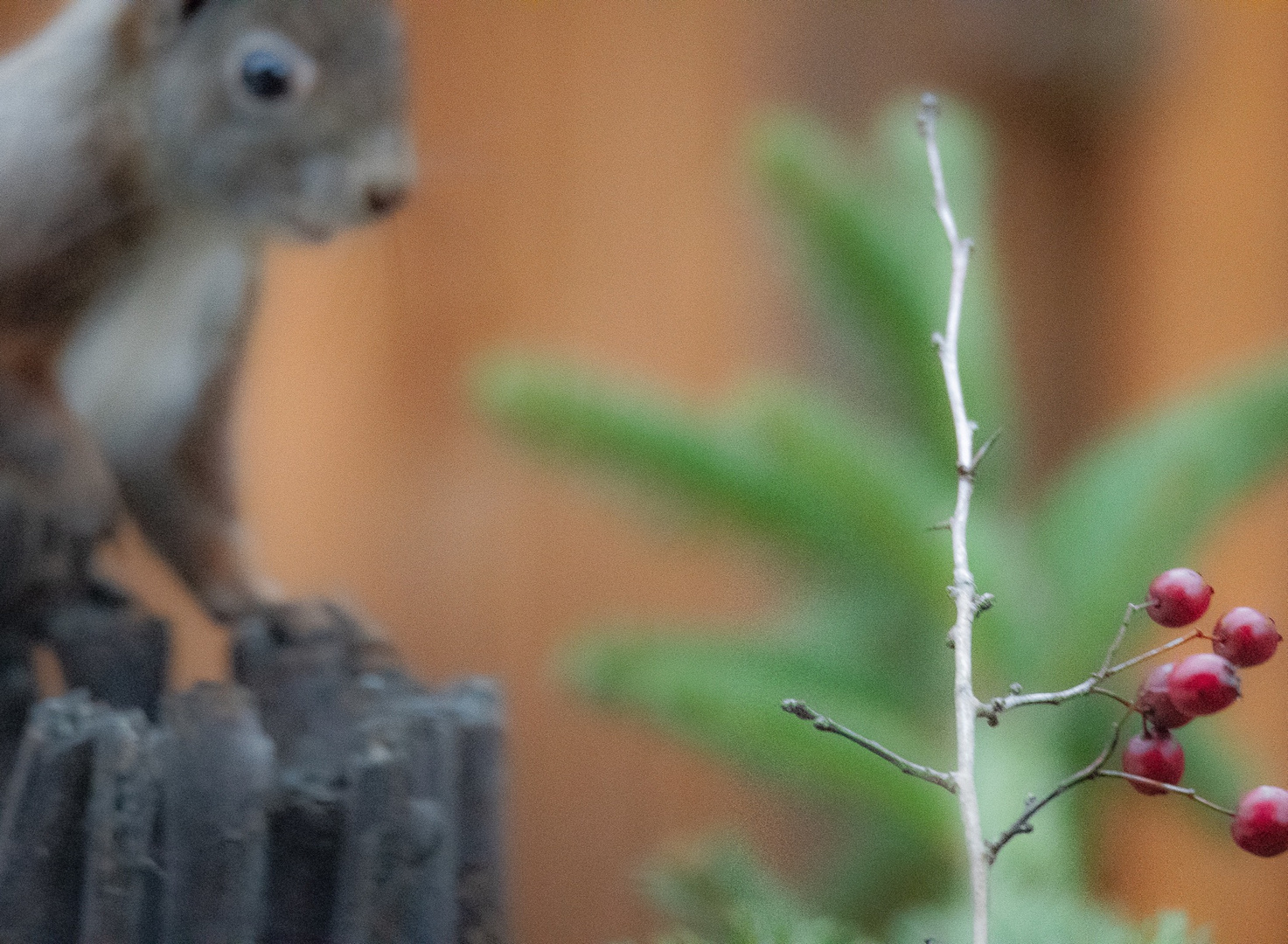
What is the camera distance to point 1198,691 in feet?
0.71

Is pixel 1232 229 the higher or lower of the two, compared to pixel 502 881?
higher

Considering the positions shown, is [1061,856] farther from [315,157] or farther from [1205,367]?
[1205,367]

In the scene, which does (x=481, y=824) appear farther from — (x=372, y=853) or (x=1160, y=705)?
(x=1160, y=705)

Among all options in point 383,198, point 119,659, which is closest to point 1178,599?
point 119,659

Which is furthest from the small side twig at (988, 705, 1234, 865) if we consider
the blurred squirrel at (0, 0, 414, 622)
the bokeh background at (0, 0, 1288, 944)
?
the bokeh background at (0, 0, 1288, 944)

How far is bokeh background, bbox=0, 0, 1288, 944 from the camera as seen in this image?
1005 mm

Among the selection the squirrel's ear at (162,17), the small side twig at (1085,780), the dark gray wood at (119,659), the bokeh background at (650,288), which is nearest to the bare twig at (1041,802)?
the small side twig at (1085,780)

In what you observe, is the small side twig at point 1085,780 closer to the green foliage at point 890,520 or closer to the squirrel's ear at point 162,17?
the green foliage at point 890,520

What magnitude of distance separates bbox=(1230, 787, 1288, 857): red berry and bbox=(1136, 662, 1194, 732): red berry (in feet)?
0.06

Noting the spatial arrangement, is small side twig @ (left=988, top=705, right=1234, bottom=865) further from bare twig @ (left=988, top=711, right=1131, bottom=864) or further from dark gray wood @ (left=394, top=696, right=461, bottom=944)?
dark gray wood @ (left=394, top=696, right=461, bottom=944)

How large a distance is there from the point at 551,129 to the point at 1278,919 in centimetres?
82

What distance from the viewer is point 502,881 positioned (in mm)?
425

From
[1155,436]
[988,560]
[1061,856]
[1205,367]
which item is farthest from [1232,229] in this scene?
[1061,856]

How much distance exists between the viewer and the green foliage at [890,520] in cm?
56
